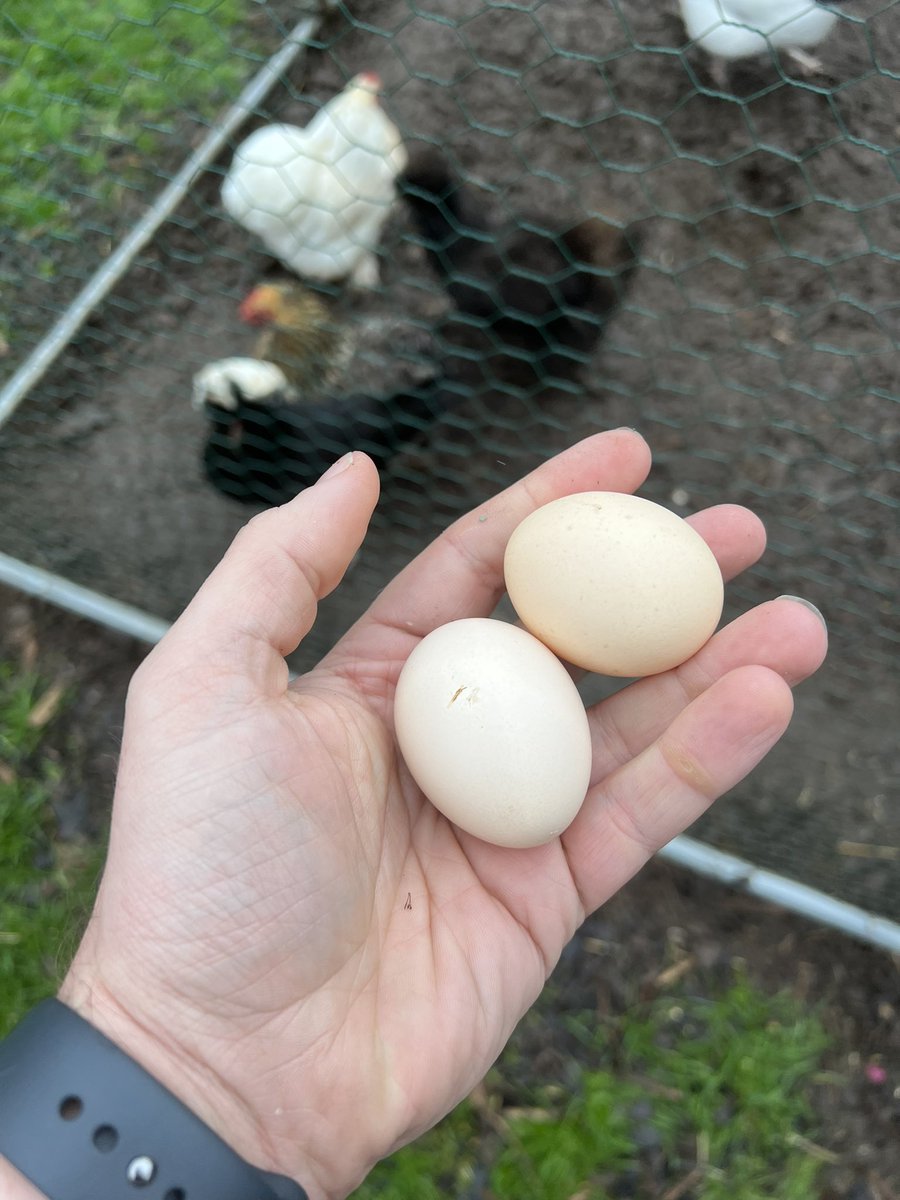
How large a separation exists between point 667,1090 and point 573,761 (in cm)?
70

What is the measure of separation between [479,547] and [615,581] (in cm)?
22

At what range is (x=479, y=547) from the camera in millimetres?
1095

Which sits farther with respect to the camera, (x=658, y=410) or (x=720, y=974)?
(x=658, y=410)

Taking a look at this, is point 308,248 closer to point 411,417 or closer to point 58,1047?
point 411,417

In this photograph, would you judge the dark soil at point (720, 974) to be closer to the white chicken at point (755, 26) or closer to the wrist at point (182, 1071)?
the wrist at point (182, 1071)

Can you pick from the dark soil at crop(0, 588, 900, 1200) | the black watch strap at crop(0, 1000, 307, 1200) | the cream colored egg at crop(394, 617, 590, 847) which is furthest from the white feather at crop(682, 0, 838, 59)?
the black watch strap at crop(0, 1000, 307, 1200)

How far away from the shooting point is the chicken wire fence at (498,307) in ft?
5.06

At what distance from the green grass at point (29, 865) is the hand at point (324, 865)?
551mm

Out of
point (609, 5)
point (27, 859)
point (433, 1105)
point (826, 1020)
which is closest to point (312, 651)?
point (27, 859)

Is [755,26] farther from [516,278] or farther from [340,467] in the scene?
[340,467]

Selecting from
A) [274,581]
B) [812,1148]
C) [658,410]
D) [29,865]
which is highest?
[274,581]

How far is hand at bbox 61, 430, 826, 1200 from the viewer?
0.83m

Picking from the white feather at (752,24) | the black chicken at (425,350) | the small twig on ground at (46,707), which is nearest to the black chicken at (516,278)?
the black chicken at (425,350)

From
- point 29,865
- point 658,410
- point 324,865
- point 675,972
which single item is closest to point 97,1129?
point 324,865
